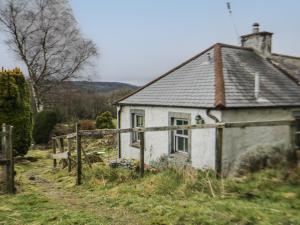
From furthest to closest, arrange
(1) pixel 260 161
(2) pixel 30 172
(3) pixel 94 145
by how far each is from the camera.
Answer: (3) pixel 94 145, (2) pixel 30 172, (1) pixel 260 161

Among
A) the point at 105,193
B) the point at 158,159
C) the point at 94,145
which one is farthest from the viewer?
the point at 94,145

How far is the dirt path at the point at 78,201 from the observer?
6152mm

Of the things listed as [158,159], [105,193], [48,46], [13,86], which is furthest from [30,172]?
[48,46]

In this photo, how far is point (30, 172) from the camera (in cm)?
1524

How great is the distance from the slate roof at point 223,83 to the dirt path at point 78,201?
5.38m

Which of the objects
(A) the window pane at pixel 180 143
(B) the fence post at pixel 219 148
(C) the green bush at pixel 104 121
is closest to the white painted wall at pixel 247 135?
(A) the window pane at pixel 180 143

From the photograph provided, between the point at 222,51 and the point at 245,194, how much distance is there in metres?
9.69

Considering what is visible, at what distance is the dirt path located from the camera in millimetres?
6152

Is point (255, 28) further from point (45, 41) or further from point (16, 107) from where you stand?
point (45, 41)

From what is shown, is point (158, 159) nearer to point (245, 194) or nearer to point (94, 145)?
point (245, 194)

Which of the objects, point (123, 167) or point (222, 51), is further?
point (222, 51)

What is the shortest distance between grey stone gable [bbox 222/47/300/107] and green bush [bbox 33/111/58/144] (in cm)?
1503

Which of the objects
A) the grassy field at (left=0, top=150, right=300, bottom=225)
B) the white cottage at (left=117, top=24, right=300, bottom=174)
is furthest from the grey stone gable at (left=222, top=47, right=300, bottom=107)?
the grassy field at (left=0, top=150, right=300, bottom=225)

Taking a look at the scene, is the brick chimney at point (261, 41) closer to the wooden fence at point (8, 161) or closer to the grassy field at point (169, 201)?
the grassy field at point (169, 201)
